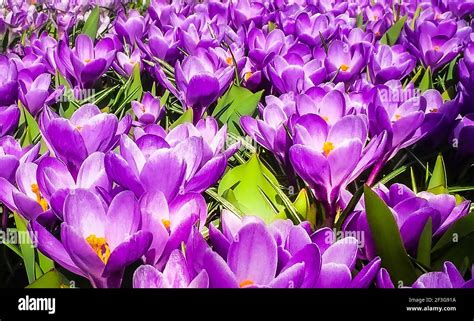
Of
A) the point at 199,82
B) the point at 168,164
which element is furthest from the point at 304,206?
the point at 199,82

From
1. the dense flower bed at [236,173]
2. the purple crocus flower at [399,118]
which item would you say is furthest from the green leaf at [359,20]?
the purple crocus flower at [399,118]

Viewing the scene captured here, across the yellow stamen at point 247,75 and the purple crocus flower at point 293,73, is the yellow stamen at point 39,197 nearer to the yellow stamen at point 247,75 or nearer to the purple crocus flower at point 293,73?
the purple crocus flower at point 293,73

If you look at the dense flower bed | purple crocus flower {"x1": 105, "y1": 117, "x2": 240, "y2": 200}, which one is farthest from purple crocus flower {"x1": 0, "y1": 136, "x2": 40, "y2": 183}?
purple crocus flower {"x1": 105, "y1": 117, "x2": 240, "y2": 200}

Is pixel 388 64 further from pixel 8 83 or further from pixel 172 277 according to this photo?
pixel 172 277

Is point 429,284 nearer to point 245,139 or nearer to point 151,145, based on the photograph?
point 151,145

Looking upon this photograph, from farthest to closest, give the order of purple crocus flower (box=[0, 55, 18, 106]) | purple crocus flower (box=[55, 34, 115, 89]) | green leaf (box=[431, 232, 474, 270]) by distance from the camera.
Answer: purple crocus flower (box=[55, 34, 115, 89]), purple crocus flower (box=[0, 55, 18, 106]), green leaf (box=[431, 232, 474, 270])

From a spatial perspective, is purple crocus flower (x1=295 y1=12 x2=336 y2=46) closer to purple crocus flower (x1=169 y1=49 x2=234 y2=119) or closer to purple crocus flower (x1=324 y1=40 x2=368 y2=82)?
purple crocus flower (x1=324 y1=40 x2=368 y2=82)
